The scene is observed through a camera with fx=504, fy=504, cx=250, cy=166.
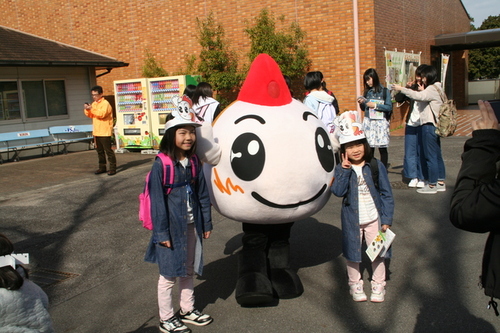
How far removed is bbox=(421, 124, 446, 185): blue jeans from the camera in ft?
24.5

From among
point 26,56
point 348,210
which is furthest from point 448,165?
point 26,56

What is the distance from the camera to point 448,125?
6.89m

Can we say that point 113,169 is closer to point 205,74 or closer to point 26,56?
point 26,56

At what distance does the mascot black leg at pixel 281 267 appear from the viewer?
4289 mm

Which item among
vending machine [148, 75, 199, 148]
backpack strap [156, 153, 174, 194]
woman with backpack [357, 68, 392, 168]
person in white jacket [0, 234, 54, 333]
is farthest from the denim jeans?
person in white jacket [0, 234, 54, 333]

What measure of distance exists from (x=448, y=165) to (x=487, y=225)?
8.27 m

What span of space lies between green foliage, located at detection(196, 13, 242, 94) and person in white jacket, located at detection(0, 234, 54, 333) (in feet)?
47.8

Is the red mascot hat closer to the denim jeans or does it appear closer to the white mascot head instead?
the white mascot head

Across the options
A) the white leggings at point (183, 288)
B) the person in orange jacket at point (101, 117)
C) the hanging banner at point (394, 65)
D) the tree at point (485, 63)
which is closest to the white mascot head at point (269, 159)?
the white leggings at point (183, 288)

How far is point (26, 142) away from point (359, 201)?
1250 centimetres

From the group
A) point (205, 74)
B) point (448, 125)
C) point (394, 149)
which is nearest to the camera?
point (448, 125)

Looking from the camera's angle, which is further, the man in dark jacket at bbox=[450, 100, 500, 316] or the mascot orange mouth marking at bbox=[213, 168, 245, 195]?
the mascot orange mouth marking at bbox=[213, 168, 245, 195]

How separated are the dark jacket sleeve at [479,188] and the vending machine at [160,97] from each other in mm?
11925

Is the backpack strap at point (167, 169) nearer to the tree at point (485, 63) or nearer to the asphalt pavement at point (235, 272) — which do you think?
the asphalt pavement at point (235, 272)
